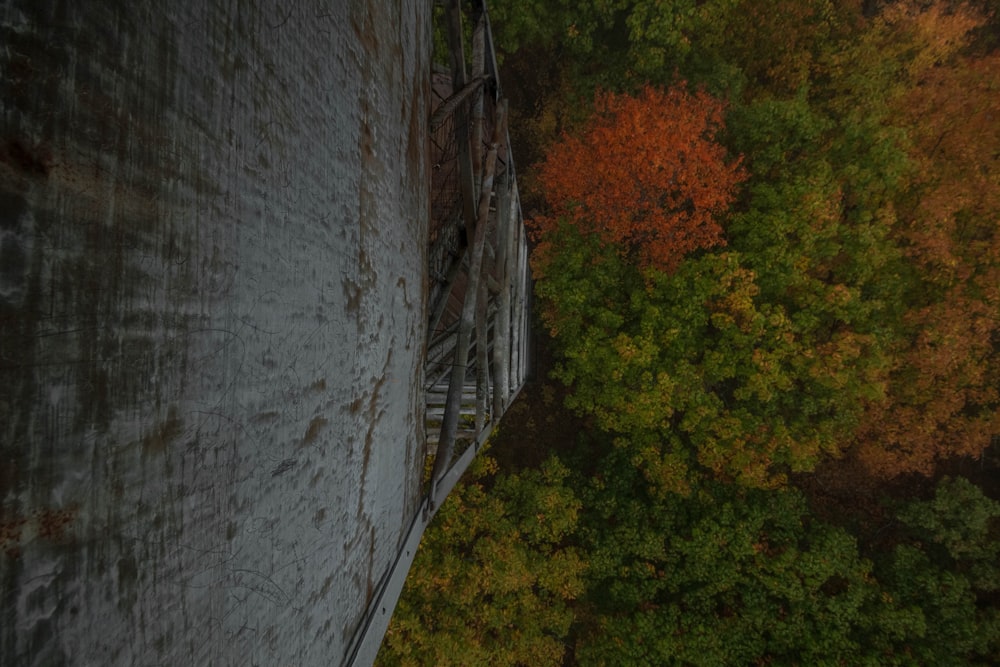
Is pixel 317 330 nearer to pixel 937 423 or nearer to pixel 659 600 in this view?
pixel 659 600

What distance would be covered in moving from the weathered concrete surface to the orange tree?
8.05 m

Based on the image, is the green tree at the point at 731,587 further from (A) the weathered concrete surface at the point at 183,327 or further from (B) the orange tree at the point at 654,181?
(A) the weathered concrete surface at the point at 183,327

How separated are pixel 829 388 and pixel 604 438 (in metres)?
5.23

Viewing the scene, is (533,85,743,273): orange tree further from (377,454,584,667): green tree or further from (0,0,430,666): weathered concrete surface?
(0,0,430,666): weathered concrete surface

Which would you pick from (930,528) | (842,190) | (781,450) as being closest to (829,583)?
(930,528)

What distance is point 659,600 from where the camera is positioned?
10.5 metres

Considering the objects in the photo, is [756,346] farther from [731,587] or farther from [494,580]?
[494,580]

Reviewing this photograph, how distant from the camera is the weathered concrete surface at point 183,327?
788mm

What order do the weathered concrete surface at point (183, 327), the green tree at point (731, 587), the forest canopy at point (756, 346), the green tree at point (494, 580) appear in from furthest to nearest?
the green tree at point (494, 580)
the green tree at point (731, 587)
the forest canopy at point (756, 346)
the weathered concrete surface at point (183, 327)

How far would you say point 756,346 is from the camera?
8977 mm

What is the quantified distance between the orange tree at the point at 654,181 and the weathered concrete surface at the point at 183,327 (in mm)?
8046

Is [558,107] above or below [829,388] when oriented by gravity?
above

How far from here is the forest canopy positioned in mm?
8898

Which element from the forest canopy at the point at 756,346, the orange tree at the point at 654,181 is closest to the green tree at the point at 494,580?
the forest canopy at the point at 756,346
